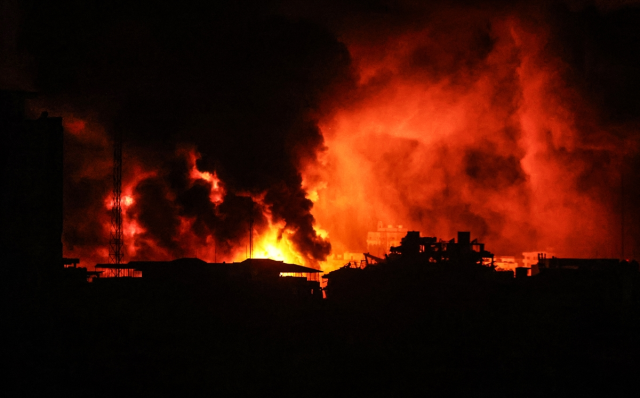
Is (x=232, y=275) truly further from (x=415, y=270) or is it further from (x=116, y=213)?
(x=116, y=213)

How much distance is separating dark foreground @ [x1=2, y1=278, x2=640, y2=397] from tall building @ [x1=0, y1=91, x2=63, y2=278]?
120 cm

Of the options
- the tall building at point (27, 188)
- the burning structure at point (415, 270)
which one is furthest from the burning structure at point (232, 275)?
the tall building at point (27, 188)

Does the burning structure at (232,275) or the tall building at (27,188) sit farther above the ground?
the tall building at (27,188)

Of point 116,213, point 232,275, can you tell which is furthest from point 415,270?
point 116,213

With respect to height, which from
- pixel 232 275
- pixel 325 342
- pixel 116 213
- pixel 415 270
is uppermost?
pixel 116 213

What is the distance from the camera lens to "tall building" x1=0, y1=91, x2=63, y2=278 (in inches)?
993

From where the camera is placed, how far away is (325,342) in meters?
32.0

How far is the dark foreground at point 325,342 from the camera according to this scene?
26.9m

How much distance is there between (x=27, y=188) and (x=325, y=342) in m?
13.2

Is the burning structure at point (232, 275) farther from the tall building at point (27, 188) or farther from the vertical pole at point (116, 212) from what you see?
the tall building at point (27, 188)

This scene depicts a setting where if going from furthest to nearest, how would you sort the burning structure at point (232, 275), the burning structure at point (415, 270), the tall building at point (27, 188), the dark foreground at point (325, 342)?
1. the burning structure at point (415, 270)
2. the burning structure at point (232, 275)
3. the dark foreground at point (325, 342)
4. the tall building at point (27, 188)

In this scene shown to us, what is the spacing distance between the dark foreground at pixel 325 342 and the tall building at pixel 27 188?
1.20 metres

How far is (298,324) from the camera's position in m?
33.6

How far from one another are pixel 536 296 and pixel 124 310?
1923 centimetres
